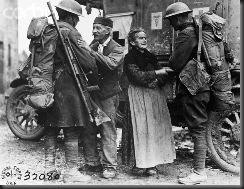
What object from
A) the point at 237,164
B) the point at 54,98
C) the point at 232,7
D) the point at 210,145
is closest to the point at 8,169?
the point at 54,98

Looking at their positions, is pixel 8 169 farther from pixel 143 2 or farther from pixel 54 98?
pixel 143 2

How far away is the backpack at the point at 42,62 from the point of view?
13.2ft

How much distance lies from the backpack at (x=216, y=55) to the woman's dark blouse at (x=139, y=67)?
0.74 metres

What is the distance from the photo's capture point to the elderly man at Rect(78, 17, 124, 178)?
4391 millimetres

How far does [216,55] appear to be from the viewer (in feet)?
14.0

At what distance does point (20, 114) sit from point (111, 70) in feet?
8.60

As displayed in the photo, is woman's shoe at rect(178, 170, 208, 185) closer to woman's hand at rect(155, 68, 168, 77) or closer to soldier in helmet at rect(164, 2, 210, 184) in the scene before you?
soldier in helmet at rect(164, 2, 210, 184)

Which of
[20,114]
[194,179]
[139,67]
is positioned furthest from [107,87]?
[20,114]

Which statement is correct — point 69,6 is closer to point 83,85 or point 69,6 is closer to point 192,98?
point 83,85

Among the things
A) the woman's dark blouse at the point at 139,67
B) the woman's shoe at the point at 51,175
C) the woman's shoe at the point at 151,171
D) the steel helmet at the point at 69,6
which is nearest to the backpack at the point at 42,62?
the steel helmet at the point at 69,6

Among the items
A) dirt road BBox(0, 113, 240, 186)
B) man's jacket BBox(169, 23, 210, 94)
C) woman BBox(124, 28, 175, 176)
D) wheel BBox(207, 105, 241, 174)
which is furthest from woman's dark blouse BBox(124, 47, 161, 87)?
dirt road BBox(0, 113, 240, 186)

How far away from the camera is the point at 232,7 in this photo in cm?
528

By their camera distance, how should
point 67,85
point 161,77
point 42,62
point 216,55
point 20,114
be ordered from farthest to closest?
point 20,114 → point 161,77 → point 216,55 → point 67,85 → point 42,62

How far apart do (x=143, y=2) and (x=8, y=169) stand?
3.51 metres
